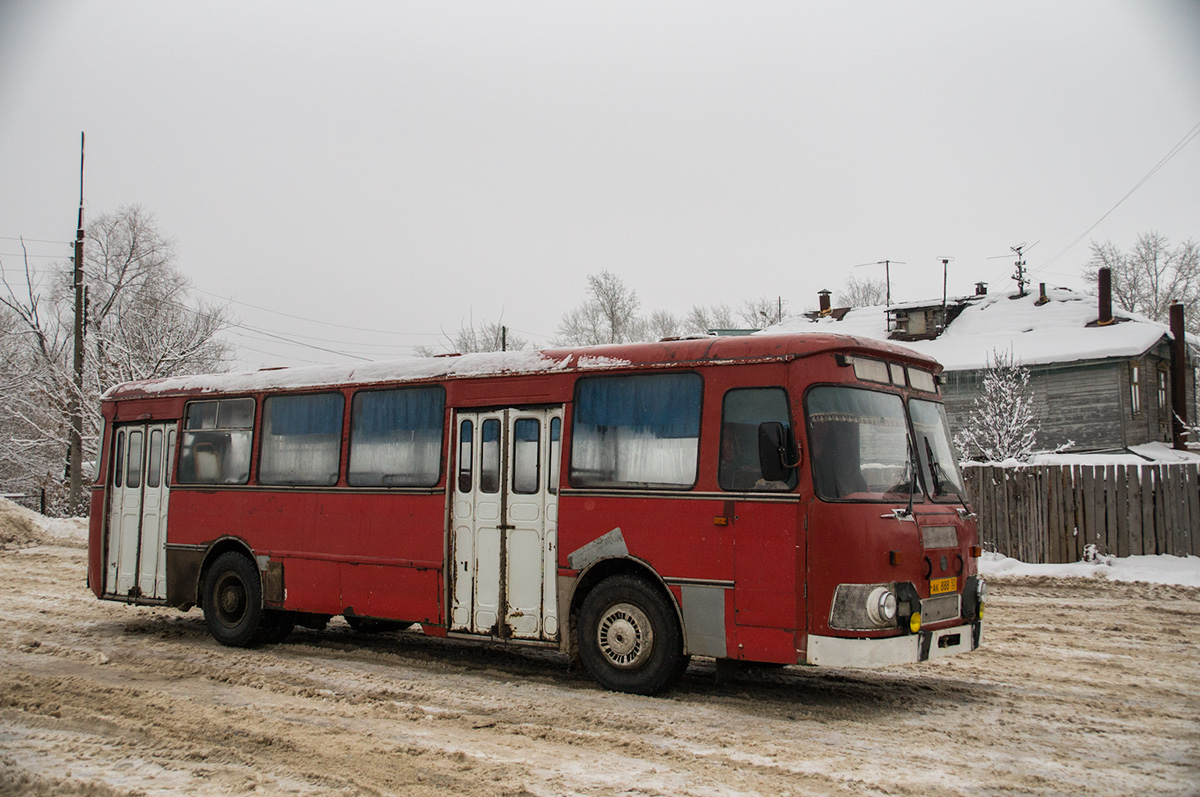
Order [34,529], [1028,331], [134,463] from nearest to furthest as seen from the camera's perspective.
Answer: [134,463] → [34,529] → [1028,331]

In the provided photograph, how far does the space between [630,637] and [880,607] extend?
210 centimetres

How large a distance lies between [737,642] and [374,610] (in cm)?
412

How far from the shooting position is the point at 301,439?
35.7 feet

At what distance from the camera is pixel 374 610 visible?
9.96 meters

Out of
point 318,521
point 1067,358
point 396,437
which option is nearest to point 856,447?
point 396,437

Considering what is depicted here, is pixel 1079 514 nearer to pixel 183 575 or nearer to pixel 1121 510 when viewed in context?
pixel 1121 510

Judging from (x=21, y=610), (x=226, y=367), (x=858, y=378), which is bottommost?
(x=21, y=610)

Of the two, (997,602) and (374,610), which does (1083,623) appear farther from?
(374,610)

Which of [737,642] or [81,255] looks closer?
[737,642]

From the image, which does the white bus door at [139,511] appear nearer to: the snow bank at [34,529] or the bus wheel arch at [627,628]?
the bus wheel arch at [627,628]

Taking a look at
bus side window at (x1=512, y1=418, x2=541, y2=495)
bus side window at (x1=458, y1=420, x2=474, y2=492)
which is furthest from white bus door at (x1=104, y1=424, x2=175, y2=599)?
bus side window at (x1=512, y1=418, x2=541, y2=495)

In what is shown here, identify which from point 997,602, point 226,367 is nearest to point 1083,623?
point 997,602

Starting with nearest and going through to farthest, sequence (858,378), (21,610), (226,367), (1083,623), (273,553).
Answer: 1. (858,378)
2. (273,553)
3. (1083,623)
4. (21,610)
5. (226,367)

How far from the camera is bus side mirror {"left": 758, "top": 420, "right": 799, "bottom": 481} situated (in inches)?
287
